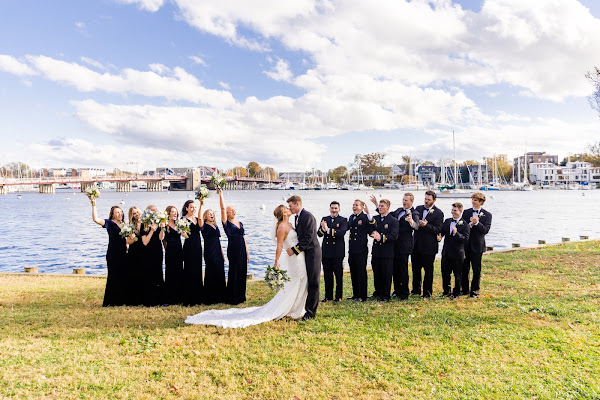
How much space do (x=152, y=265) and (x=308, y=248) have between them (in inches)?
148

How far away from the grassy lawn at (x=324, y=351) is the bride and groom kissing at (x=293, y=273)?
27cm

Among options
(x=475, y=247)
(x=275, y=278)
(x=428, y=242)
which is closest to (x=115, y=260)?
(x=275, y=278)

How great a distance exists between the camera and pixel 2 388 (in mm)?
4836

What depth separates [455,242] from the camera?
9.30 meters

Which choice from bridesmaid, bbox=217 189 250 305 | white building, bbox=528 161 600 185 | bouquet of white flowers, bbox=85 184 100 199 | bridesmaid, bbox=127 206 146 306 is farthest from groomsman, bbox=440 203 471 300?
white building, bbox=528 161 600 185

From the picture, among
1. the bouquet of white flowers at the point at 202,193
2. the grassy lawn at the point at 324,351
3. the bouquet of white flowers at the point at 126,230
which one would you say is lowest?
A: the grassy lawn at the point at 324,351

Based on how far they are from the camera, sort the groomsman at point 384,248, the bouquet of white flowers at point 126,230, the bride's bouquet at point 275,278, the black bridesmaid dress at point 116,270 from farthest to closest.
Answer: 1. the groomsman at point 384,248
2. the black bridesmaid dress at point 116,270
3. the bouquet of white flowers at point 126,230
4. the bride's bouquet at point 275,278

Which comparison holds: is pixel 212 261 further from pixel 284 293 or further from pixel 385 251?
pixel 385 251

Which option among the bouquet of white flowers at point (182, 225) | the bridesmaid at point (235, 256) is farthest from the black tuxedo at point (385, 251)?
the bouquet of white flowers at point (182, 225)

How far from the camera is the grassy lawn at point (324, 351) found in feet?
16.0

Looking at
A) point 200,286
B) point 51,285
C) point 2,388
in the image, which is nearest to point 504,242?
point 200,286

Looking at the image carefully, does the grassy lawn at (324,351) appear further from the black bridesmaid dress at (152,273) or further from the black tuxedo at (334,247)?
the black tuxedo at (334,247)

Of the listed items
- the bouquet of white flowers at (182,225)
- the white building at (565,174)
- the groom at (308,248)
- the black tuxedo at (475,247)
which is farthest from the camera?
the white building at (565,174)

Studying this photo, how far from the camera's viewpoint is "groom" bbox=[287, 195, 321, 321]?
7348 millimetres
